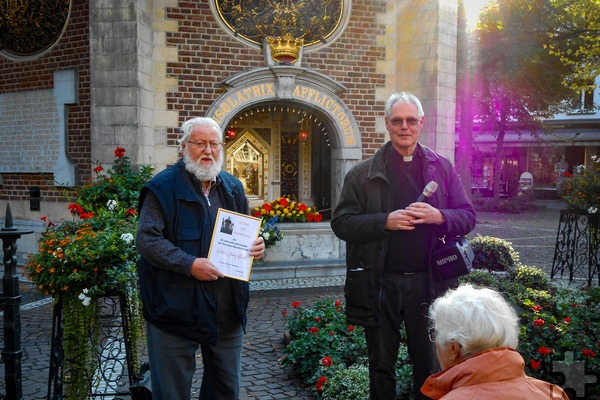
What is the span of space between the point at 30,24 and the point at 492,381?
10252mm

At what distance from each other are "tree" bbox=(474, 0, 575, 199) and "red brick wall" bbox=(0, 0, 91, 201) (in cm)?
1643

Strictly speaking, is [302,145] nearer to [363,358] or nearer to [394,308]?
[363,358]

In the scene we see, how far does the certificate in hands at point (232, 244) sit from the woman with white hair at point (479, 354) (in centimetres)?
128

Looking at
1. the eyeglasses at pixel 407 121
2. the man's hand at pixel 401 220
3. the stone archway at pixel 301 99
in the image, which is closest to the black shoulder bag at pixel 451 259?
the man's hand at pixel 401 220

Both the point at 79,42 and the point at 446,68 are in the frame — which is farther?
the point at 446,68

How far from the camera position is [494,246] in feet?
27.1

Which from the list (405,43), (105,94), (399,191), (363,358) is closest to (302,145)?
(405,43)

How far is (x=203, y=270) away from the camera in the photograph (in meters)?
2.96

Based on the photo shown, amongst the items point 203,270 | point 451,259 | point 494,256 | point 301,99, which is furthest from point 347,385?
point 301,99

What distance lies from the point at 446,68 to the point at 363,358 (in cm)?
693

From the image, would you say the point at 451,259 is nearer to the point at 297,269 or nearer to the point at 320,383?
the point at 320,383

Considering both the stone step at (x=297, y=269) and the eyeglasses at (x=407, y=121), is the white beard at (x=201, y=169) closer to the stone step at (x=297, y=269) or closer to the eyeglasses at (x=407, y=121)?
the eyeglasses at (x=407, y=121)

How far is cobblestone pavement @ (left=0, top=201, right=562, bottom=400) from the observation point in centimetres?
479

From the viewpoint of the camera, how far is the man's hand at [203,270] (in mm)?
2955
